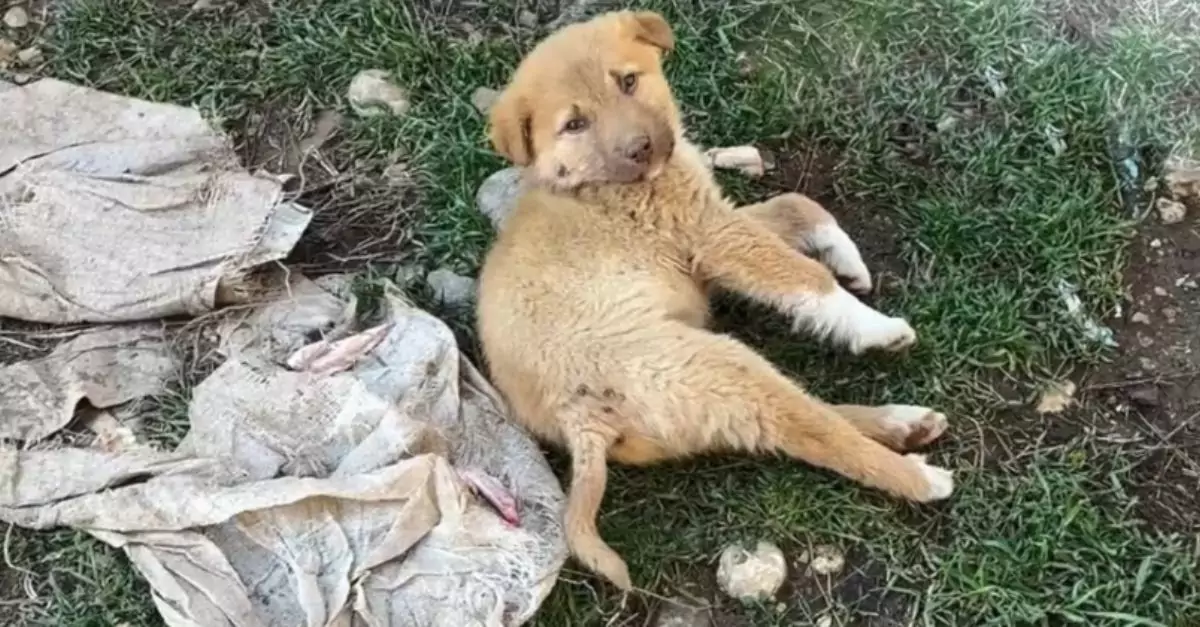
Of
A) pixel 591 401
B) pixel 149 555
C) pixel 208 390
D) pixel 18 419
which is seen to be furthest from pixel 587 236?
pixel 18 419

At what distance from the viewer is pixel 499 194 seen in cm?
453

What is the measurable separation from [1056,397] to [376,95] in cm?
237

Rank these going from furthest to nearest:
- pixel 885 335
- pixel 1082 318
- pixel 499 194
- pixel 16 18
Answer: pixel 16 18 < pixel 499 194 < pixel 1082 318 < pixel 885 335

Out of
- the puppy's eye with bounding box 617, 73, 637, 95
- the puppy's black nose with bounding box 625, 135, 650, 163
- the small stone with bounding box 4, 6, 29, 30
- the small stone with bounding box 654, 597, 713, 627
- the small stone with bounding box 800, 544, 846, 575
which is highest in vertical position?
the puppy's eye with bounding box 617, 73, 637, 95

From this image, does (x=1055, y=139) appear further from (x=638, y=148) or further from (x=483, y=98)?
(x=483, y=98)

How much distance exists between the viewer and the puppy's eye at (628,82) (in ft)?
13.2

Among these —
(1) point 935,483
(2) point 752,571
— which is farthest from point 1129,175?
(2) point 752,571

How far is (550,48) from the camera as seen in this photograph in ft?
13.4

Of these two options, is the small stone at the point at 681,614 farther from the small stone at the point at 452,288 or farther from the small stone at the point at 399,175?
the small stone at the point at 399,175

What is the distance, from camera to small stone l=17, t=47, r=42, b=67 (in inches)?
203

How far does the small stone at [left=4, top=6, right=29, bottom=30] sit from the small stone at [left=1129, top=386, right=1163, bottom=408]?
12.8 feet

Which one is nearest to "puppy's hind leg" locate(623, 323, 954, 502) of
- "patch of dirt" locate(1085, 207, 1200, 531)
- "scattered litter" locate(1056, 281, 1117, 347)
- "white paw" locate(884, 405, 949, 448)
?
"white paw" locate(884, 405, 949, 448)

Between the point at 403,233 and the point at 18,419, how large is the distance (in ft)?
4.06

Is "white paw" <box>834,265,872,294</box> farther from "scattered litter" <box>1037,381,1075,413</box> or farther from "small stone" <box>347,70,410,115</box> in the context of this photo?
"small stone" <box>347,70,410,115</box>
